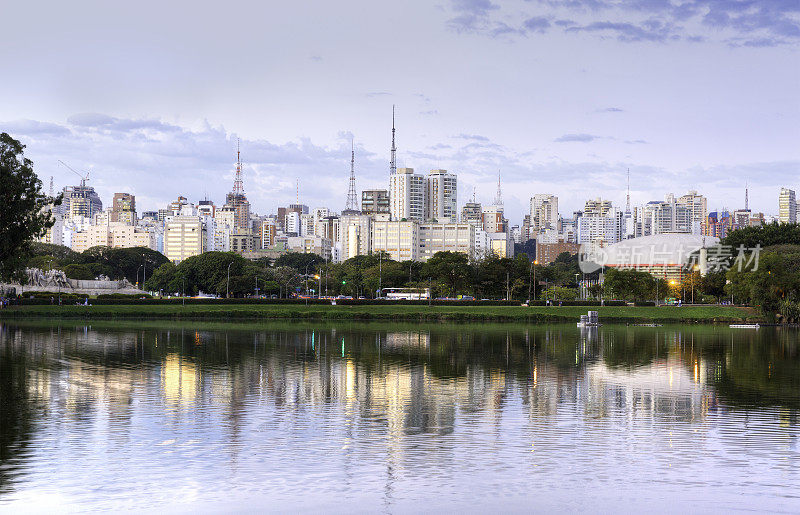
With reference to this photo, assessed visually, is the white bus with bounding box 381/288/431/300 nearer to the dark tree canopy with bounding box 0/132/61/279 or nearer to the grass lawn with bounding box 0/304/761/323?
the grass lawn with bounding box 0/304/761/323

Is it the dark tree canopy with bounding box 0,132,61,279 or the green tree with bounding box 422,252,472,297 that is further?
the green tree with bounding box 422,252,472,297

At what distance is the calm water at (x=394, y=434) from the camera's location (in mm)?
13078

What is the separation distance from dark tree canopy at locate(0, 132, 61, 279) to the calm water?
14152 mm

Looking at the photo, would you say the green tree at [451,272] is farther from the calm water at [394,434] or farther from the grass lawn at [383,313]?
the calm water at [394,434]

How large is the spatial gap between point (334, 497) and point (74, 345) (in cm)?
3437

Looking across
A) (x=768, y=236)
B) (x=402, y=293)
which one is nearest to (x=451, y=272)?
(x=402, y=293)

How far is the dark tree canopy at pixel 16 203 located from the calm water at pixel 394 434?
14.2m

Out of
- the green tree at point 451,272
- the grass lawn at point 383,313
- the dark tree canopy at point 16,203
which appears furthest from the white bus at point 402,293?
the dark tree canopy at point 16,203

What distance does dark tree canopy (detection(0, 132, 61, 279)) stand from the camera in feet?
156

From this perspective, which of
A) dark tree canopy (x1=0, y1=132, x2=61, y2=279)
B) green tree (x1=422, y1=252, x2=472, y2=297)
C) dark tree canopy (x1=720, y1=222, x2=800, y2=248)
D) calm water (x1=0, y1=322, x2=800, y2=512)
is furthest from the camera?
green tree (x1=422, y1=252, x2=472, y2=297)

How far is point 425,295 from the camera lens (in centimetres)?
13350

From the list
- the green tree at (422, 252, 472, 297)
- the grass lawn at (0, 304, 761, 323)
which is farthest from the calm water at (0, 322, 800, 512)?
the green tree at (422, 252, 472, 297)

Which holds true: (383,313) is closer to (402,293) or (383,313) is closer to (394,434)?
(402,293)

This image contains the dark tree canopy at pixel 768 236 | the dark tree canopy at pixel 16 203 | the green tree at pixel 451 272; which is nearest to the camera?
the dark tree canopy at pixel 16 203
